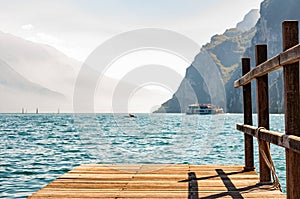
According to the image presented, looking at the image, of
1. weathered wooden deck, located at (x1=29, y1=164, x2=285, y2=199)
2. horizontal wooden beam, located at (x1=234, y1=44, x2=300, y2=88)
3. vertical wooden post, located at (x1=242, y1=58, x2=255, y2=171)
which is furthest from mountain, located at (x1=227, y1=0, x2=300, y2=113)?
horizontal wooden beam, located at (x1=234, y1=44, x2=300, y2=88)

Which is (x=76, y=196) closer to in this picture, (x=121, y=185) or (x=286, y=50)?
(x=121, y=185)

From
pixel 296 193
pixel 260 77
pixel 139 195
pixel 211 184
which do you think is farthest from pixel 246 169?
pixel 296 193

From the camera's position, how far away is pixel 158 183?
520cm

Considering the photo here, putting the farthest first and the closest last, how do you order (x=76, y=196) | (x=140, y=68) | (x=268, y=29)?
1. (x=268, y=29)
2. (x=140, y=68)
3. (x=76, y=196)

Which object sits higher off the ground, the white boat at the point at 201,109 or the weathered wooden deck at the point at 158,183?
the white boat at the point at 201,109

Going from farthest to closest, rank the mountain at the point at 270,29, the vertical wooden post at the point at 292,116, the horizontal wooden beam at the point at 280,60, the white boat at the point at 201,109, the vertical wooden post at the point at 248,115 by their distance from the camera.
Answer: the white boat at the point at 201,109 < the mountain at the point at 270,29 < the vertical wooden post at the point at 248,115 < the vertical wooden post at the point at 292,116 < the horizontal wooden beam at the point at 280,60

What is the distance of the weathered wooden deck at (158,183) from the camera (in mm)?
4449

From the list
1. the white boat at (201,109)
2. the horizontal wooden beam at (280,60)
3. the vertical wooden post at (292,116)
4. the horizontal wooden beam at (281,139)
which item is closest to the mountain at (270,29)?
the white boat at (201,109)

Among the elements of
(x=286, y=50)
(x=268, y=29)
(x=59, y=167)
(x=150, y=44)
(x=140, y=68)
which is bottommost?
(x=59, y=167)

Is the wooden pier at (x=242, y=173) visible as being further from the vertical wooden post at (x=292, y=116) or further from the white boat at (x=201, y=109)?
the white boat at (x=201, y=109)

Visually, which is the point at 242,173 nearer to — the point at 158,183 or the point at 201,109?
the point at 158,183

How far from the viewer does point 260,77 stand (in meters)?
4.93

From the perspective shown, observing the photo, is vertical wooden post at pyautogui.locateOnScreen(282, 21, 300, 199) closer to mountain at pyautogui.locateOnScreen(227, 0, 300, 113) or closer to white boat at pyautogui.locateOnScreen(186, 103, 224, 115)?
mountain at pyautogui.locateOnScreen(227, 0, 300, 113)

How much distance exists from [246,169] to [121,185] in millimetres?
2252
